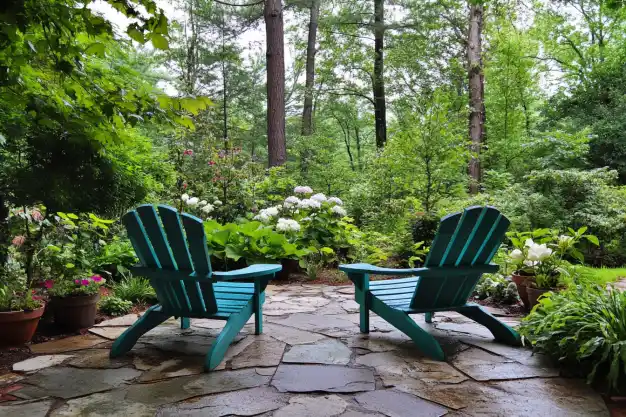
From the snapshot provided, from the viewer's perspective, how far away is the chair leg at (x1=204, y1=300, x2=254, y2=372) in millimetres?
2152

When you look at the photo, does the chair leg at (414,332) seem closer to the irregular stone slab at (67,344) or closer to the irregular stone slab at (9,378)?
the irregular stone slab at (67,344)

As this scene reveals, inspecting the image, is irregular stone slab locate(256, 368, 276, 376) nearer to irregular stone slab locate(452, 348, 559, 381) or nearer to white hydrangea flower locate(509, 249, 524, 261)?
irregular stone slab locate(452, 348, 559, 381)

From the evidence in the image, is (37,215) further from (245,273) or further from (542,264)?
(542,264)

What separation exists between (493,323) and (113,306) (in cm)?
269

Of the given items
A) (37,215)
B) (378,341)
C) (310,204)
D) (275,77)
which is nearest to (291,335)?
(378,341)

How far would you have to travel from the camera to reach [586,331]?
2027mm

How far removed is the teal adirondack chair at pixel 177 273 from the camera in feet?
7.34

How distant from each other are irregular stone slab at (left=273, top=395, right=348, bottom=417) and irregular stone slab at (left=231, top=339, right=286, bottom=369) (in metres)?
0.47

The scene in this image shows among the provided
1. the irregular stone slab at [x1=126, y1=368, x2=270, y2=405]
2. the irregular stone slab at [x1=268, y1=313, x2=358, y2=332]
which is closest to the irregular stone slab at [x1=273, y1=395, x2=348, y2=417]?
the irregular stone slab at [x1=126, y1=368, x2=270, y2=405]

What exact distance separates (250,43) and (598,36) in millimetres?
11002

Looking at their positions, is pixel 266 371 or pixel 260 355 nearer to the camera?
pixel 266 371

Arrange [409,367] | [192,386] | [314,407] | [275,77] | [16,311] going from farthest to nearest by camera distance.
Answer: [275,77], [16,311], [409,367], [192,386], [314,407]

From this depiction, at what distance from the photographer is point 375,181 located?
7188 millimetres

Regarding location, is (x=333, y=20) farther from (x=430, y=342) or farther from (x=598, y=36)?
(x=430, y=342)
